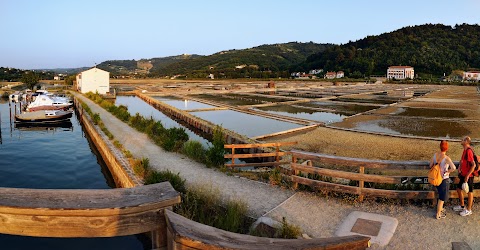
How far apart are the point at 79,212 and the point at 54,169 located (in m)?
14.3

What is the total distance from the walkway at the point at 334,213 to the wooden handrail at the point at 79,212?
169 inches

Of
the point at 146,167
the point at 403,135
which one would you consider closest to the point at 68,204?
the point at 146,167

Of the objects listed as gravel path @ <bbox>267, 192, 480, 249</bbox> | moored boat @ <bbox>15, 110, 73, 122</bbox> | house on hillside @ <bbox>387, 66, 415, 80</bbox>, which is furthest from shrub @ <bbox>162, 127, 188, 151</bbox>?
house on hillside @ <bbox>387, 66, 415, 80</bbox>

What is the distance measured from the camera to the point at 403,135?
19406mm

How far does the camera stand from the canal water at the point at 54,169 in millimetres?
8031

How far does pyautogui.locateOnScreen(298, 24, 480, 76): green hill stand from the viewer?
406ft

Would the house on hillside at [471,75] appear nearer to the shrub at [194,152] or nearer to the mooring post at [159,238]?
the shrub at [194,152]

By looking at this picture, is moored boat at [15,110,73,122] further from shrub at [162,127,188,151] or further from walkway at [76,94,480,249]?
walkway at [76,94,480,249]

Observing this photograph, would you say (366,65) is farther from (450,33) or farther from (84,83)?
(84,83)

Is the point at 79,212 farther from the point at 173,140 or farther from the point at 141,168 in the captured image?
the point at 173,140

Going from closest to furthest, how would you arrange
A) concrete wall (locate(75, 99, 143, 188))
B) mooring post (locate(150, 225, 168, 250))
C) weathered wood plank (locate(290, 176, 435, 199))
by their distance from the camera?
mooring post (locate(150, 225, 168, 250)) < weathered wood plank (locate(290, 176, 435, 199)) < concrete wall (locate(75, 99, 143, 188))

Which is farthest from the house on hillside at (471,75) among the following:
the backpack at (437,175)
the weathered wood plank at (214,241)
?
the weathered wood plank at (214,241)

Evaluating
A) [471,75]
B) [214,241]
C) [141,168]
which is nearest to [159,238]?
[214,241]

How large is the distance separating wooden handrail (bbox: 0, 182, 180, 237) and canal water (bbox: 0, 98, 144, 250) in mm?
6330
